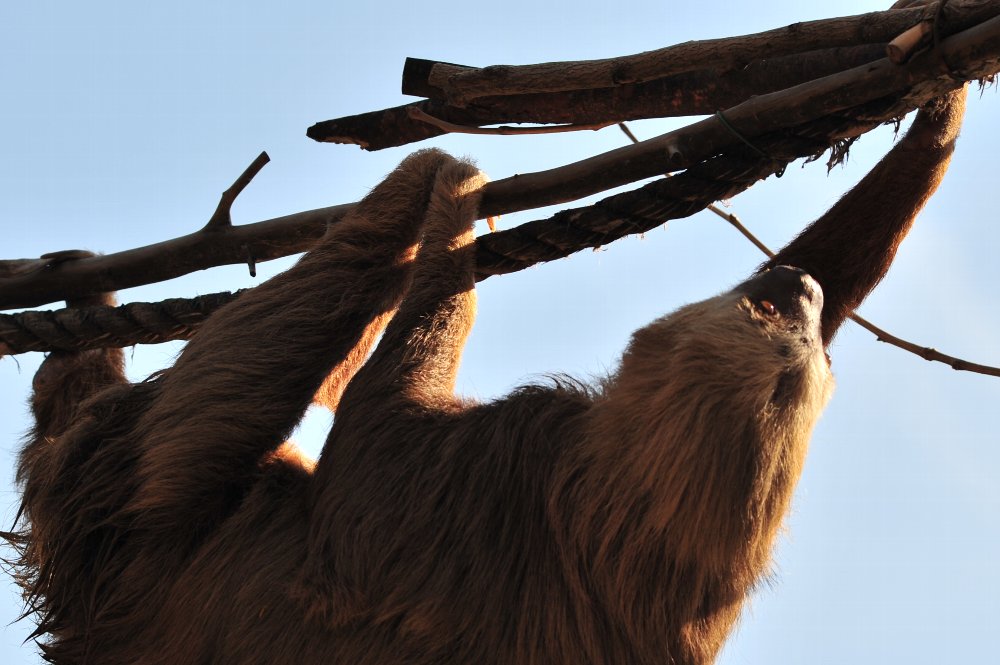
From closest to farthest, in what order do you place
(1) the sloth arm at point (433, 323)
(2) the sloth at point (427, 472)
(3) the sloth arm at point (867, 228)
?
(2) the sloth at point (427, 472)
(1) the sloth arm at point (433, 323)
(3) the sloth arm at point (867, 228)

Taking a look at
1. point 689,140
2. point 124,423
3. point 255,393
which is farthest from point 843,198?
point 124,423

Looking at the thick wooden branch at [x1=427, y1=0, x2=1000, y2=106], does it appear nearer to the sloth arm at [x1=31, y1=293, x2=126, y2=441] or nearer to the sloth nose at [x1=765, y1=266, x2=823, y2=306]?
the sloth nose at [x1=765, y1=266, x2=823, y2=306]

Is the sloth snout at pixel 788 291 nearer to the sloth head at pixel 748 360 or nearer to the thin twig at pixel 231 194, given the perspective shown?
the sloth head at pixel 748 360

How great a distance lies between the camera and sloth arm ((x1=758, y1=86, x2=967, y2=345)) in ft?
15.7

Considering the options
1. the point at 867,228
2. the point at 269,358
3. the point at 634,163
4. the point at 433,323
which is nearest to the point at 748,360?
the point at 634,163

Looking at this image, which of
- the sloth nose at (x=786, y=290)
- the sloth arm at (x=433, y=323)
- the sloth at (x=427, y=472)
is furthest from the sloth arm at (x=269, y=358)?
the sloth nose at (x=786, y=290)

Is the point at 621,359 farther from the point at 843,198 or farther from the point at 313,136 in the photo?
the point at 313,136

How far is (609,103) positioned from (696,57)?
2.06 feet

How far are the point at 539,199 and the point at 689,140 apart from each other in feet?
2.32

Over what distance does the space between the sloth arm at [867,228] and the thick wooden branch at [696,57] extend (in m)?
0.92

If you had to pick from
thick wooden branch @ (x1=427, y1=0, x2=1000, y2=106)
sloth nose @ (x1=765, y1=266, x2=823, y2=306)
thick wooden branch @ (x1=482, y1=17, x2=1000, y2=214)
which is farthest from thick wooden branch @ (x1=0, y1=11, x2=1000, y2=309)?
sloth nose @ (x1=765, y1=266, x2=823, y2=306)

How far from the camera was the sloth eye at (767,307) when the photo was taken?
3787 millimetres

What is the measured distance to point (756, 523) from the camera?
3.74 metres

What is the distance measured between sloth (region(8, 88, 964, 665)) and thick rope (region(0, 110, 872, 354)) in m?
0.26
